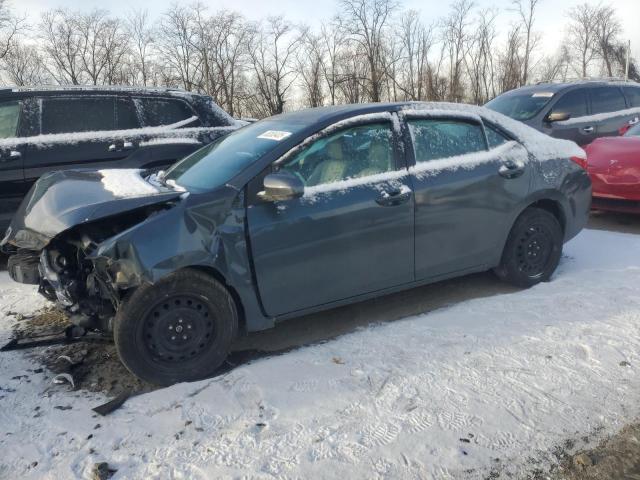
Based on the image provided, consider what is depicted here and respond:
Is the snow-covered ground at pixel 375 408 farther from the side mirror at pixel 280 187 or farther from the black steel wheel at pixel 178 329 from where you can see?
the side mirror at pixel 280 187

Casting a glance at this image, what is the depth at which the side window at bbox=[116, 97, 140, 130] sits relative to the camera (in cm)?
601

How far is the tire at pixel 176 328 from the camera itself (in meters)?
3.06

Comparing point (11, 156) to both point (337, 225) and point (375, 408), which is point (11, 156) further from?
point (375, 408)

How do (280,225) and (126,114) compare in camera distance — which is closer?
(280,225)

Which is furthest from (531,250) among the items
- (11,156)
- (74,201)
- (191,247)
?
(11,156)

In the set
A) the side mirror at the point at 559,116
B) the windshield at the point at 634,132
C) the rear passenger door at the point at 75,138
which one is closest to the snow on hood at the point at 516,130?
the windshield at the point at 634,132

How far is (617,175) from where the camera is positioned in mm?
6289

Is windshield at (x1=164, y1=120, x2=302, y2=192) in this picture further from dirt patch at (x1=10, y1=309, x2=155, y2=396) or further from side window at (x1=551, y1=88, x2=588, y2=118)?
side window at (x1=551, y1=88, x2=588, y2=118)

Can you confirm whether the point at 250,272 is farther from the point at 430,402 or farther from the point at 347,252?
the point at 430,402

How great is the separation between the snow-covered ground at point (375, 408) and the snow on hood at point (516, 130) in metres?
1.38

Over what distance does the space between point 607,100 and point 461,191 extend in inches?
264

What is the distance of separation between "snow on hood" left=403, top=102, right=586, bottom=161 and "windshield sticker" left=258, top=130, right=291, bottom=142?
39.5 inches

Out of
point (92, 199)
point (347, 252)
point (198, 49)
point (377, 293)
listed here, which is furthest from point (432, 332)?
point (198, 49)

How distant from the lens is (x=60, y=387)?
10.5 feet
